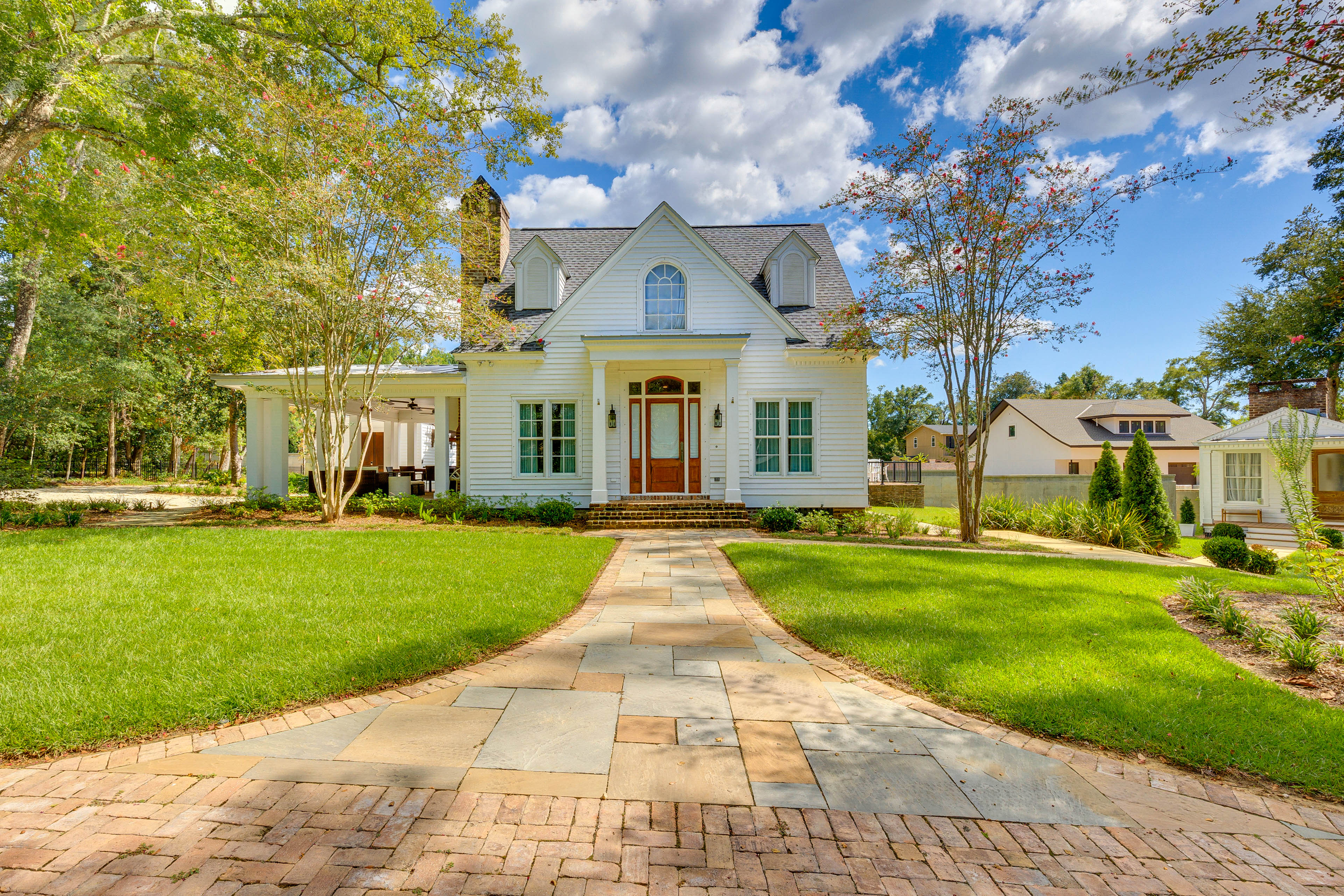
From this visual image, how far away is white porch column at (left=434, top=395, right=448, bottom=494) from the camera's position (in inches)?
499

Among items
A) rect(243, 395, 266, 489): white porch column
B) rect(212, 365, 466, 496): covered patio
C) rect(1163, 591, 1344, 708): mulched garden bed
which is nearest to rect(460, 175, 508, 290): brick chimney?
rect(212, 365, 466, 496): covered patio

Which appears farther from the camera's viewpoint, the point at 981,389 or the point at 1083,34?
the point at 981,389

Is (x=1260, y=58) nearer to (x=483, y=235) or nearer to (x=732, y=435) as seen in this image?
(x=732, y=435)

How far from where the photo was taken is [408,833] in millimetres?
1996

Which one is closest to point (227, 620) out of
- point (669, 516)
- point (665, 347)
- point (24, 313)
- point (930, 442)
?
point (669, 516)

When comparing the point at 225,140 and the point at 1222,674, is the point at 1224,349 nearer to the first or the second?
the point at 1222,674

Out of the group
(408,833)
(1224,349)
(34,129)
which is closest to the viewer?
(408,833)

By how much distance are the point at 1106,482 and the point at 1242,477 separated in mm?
7808

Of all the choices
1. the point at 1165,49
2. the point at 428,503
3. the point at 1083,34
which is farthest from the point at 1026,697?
the point at 428,503

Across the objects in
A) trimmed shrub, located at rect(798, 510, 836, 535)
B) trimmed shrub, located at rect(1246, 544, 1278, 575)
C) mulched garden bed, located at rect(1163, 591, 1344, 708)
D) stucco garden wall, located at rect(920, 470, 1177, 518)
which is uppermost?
stucco garden wall, located at rect(920, 470, 1177, 518)

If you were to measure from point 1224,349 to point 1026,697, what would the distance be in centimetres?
3188

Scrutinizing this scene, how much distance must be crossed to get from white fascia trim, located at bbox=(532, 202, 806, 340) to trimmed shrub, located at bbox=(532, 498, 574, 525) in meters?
4.11

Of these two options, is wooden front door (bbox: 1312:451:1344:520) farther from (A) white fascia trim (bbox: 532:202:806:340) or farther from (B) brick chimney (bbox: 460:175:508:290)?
(B) brick chimney (bbox: 460:175:508:290)

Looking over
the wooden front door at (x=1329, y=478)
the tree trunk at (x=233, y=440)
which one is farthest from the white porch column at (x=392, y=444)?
the wooden front door at (x=1329, y=478)
